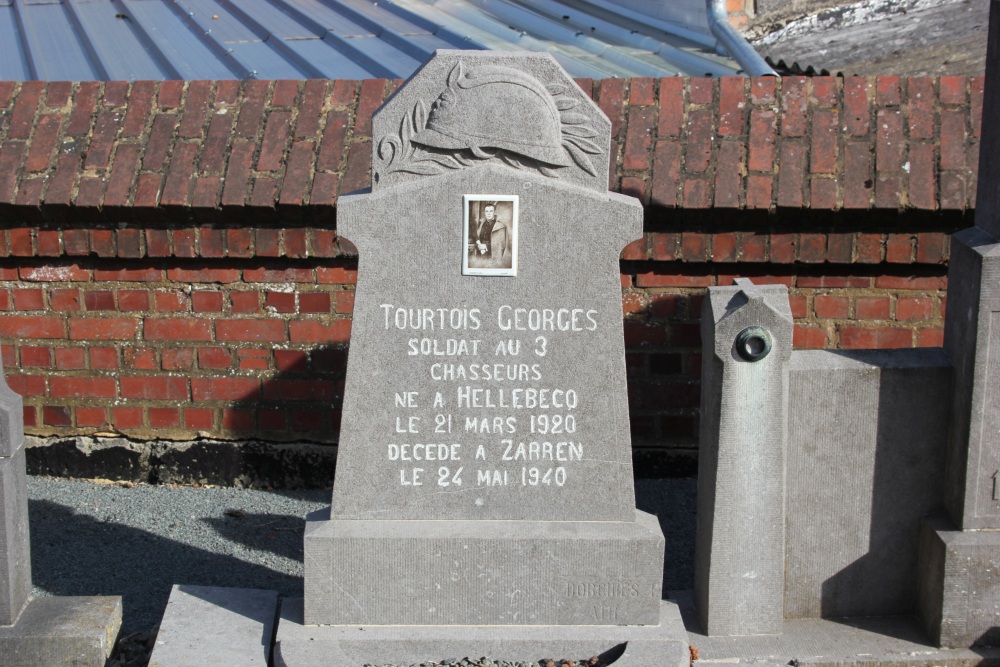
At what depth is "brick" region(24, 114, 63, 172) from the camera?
5.26m

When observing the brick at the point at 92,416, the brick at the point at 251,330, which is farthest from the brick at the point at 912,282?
the brick at the point at 92,416

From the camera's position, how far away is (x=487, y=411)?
3.97 metres

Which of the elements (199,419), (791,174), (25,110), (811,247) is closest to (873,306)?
(811,247)

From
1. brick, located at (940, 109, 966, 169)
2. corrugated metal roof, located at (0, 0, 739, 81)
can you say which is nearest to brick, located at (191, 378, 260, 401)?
corrugated metal roof, located at (0, 0, 739, 81)

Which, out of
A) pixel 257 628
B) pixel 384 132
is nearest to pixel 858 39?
pixel 384 132

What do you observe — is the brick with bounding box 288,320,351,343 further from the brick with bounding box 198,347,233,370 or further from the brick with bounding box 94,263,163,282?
the brick with bounding box 94,263,163,282

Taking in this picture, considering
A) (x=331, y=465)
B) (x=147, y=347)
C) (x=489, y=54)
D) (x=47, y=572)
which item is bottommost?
(x=47, y=572)

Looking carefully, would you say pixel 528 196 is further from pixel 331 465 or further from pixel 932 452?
pixel 331 465

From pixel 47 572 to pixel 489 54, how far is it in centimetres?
270

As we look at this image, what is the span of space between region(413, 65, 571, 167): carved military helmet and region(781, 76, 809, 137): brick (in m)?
1.71

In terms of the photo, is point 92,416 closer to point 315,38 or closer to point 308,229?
point 308,229

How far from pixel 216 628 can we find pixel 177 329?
1762mm

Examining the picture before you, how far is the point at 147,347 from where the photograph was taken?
5.38 m

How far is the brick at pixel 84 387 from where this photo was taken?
5.43 meters
